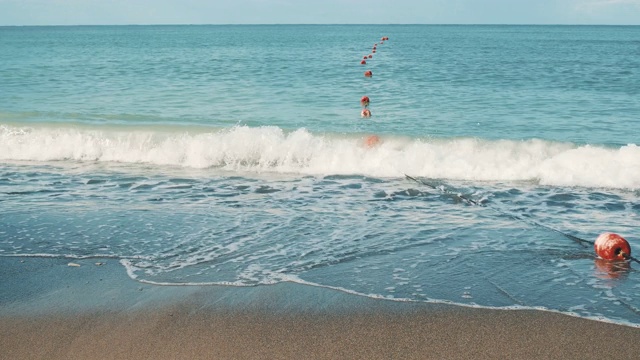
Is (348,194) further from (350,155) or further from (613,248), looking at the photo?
(613,248)

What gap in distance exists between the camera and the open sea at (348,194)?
6.25m

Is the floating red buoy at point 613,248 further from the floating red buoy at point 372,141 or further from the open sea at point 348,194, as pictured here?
the floating red buoy at point 372,141

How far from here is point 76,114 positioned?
1980 centimetres

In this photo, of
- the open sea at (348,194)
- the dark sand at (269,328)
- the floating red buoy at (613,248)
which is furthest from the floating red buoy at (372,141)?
the dark sand at (269,328)

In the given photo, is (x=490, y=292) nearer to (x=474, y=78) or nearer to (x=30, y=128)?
(x=30, y=128)

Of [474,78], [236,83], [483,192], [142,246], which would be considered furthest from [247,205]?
[474,78]

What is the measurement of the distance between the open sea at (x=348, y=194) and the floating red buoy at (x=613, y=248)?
124 millimetres

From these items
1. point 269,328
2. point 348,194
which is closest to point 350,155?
point 348,194

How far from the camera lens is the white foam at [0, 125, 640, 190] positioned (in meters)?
11.0

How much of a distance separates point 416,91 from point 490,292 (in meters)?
19.2

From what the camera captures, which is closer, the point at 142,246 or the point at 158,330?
the point at 158,330

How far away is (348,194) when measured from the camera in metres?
9.81

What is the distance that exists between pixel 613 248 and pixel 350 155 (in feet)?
20.8

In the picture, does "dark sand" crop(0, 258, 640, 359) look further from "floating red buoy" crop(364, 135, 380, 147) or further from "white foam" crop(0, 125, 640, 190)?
"floating red buoy" crop(364, 135, 380, 147)
